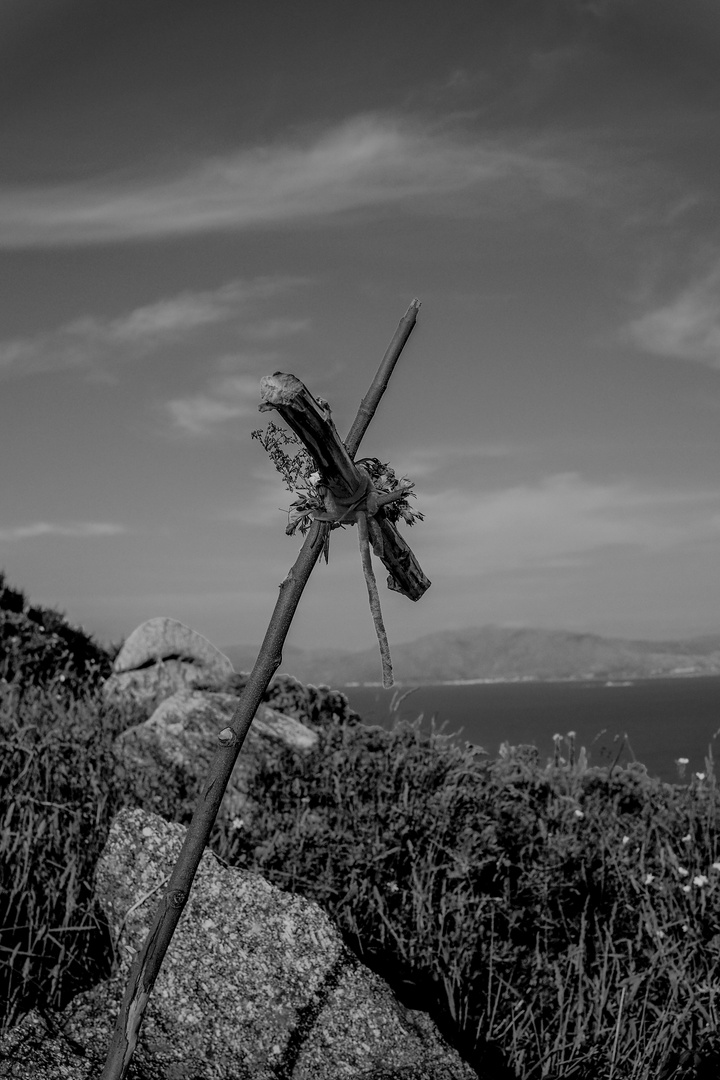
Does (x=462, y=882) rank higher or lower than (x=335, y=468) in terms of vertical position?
lower

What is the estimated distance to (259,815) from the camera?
6.32 metres

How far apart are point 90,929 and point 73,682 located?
6.91 m

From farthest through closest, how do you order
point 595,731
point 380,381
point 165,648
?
point 595,731, point 165,648, point 380,381

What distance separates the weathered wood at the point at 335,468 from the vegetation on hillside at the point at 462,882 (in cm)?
254

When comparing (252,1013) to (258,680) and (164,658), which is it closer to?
(258,680)

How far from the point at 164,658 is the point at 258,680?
1093 cm

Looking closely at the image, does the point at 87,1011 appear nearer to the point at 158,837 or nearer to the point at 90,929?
the point at 158,837

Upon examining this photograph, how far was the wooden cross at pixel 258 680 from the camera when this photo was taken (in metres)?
2.35

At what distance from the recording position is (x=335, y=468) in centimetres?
241

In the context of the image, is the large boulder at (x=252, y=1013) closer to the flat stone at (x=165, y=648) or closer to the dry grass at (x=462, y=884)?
the dry grass at (x=462, y=884)

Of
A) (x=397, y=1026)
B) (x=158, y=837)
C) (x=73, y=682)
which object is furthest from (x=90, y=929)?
(x=73, y=682)

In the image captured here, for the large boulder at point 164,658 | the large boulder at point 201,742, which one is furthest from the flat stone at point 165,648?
the large boulder at point 201,742

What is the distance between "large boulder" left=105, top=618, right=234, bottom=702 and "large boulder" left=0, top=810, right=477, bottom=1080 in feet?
25.3

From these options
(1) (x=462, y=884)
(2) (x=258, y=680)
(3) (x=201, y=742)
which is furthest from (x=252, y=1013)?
(3) (x=201, y=742)
